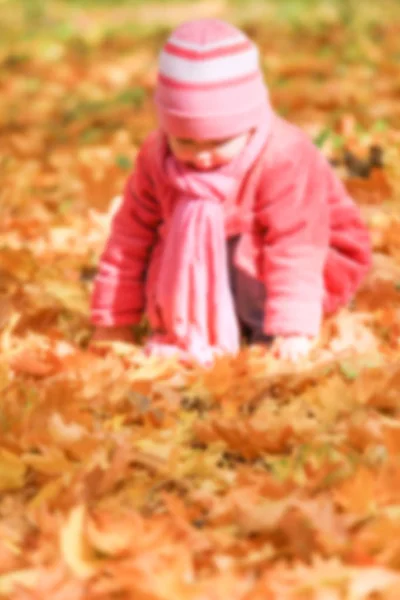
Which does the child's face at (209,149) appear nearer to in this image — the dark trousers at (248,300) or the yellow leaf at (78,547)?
the dark trousers at (248,300)

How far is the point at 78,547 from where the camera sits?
2.24 meters

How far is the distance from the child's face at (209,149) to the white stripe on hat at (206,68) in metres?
0.20

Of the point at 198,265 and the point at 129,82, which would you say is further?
the point at 129,82

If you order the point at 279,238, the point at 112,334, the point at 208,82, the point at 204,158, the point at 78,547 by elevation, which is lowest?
the point at 112,334

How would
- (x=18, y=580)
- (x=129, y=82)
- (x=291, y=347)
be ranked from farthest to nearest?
(x=129, y=82) → (x=291, y=347) → (x=18, y=580)

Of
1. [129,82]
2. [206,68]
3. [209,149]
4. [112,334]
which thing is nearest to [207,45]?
[206,68]

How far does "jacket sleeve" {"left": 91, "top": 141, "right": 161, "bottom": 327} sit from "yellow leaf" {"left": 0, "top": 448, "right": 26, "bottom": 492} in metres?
0.78

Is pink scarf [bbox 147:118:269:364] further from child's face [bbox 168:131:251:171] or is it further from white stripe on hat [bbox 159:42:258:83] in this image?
white stripe on hat [bbox 159:42:258:83]

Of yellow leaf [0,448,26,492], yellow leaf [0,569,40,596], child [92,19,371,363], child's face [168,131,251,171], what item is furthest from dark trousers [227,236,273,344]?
yellow leaf [0,569,40,596]

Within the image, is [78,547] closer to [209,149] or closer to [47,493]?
[47,493]

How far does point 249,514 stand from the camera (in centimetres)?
230

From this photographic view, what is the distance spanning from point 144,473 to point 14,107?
3.93m

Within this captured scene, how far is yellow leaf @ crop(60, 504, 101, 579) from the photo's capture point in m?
2.21

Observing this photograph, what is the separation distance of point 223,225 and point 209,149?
24 centimetres
